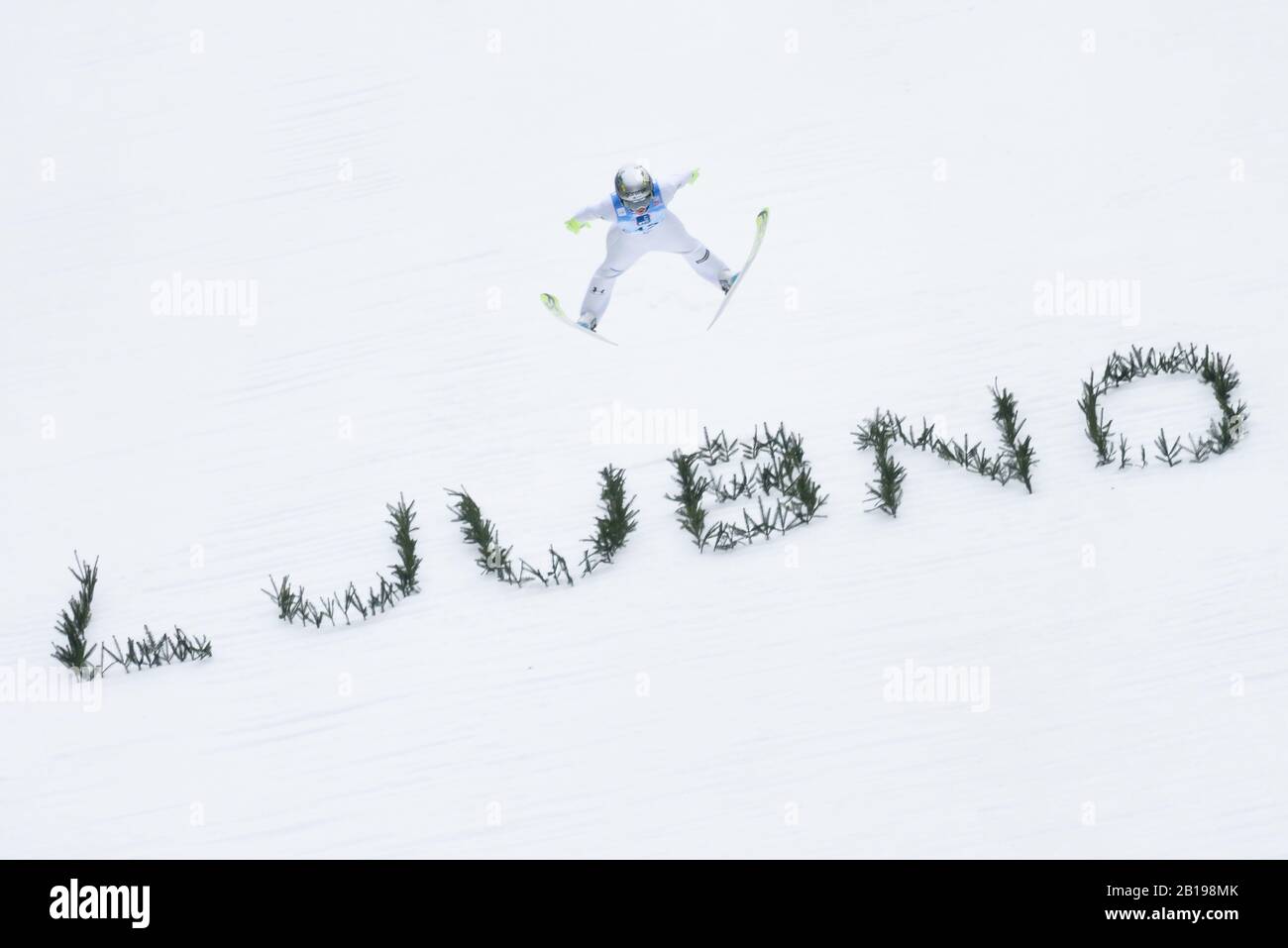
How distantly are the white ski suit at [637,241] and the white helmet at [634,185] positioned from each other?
→ 88mm

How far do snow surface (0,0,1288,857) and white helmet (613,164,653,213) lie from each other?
1.56 meters

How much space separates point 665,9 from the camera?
15898mm

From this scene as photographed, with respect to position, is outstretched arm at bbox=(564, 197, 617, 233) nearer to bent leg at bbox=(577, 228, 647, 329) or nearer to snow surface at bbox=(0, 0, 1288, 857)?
bent leg at bbox=(577, 228, 647, 329)

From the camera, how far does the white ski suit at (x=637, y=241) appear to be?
11812 mm

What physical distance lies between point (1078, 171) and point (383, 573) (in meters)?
6.20

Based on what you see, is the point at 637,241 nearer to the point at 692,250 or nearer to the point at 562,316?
the point at 692,250

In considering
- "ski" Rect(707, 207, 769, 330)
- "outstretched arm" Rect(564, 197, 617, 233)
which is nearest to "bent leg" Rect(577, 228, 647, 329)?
"outstretched arm" Rect(564, 197, 617, 233)

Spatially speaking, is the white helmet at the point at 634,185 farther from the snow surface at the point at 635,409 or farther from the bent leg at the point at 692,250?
the snow surface at the point at 635,409

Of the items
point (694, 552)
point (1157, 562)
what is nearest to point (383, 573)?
point (694, 552)

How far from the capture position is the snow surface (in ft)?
32.9

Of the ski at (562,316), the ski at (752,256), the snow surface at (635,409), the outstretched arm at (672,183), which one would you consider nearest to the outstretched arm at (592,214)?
the outstretched arm at (672,183)

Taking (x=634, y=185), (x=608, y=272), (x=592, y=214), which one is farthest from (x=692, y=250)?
(x=634, y=185)

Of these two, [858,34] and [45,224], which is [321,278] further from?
[858,34]

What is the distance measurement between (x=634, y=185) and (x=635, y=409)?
1.71 metres
